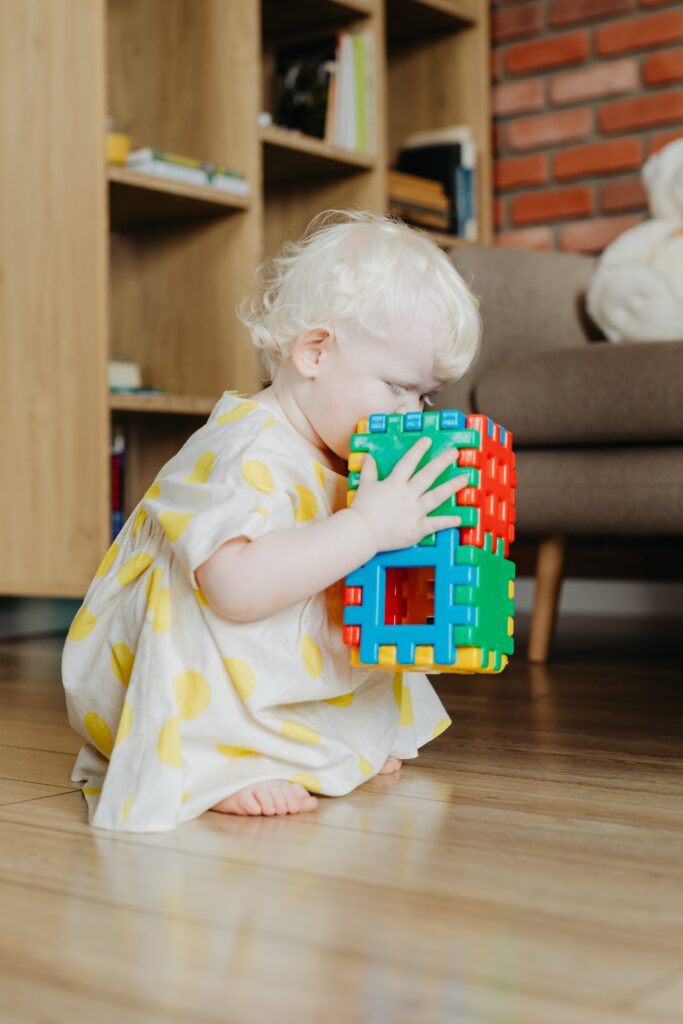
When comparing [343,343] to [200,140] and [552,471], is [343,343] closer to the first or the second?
[552,471]

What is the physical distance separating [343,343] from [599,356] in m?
0.83

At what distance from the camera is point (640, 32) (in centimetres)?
282

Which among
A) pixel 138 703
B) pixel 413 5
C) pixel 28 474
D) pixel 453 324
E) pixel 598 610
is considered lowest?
pixel 598 610

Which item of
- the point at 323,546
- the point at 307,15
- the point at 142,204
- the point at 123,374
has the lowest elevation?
the point at 323,546

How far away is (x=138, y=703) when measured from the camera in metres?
0.90

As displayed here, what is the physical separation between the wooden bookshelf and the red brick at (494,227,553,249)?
46 millimetres

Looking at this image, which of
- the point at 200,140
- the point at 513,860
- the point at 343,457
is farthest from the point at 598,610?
the point at 513,860

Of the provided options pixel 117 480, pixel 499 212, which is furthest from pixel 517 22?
pixel 117 480

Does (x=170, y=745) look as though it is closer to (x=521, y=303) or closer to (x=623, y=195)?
(x=521, y=303)

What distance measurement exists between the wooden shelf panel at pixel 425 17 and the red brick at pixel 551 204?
1.50ft

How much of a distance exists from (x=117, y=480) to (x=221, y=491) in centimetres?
167

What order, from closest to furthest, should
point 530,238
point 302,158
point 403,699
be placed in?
point 403,699
point 302,158
point 530,238

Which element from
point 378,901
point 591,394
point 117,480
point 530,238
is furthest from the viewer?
point 530,238

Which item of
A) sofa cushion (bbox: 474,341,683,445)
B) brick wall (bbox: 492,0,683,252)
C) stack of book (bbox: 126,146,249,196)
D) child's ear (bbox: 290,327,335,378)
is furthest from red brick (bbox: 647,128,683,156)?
child's ear (bbox: 290,327,335,378)
